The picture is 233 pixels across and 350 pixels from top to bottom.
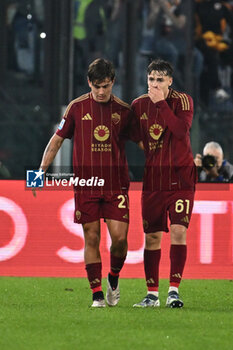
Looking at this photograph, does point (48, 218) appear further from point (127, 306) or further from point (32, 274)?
point (127, 306)

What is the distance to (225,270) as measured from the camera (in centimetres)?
1135

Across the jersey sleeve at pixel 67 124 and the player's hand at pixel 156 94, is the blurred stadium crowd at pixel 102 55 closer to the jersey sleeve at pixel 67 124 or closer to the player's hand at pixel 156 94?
the jersey sleeve at pixel 67 124

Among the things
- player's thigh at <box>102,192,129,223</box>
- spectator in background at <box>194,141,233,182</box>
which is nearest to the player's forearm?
player's thigh at <box>102,192,129,223</box>

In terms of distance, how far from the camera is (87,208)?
859 cm

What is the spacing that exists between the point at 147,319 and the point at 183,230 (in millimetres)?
1033

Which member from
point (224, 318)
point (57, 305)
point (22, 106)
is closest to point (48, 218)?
point (57, 305)

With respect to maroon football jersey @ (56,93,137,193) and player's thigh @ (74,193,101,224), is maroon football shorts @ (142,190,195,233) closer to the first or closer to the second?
maroon football jersey @ (56,93,137,193)

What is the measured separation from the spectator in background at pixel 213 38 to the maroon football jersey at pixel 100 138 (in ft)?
31.0

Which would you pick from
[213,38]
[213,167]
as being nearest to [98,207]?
[213,167]

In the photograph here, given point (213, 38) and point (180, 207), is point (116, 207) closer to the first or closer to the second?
point (180, 207)

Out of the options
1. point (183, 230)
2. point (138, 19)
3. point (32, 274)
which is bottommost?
point (32, 274)

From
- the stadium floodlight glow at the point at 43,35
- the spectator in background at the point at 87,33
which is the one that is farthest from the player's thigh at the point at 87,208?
the stadium floodlight glow at the point at 43,35

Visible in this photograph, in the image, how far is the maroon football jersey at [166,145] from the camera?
852 centimetres

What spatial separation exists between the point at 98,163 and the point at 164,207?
625 millimetres
